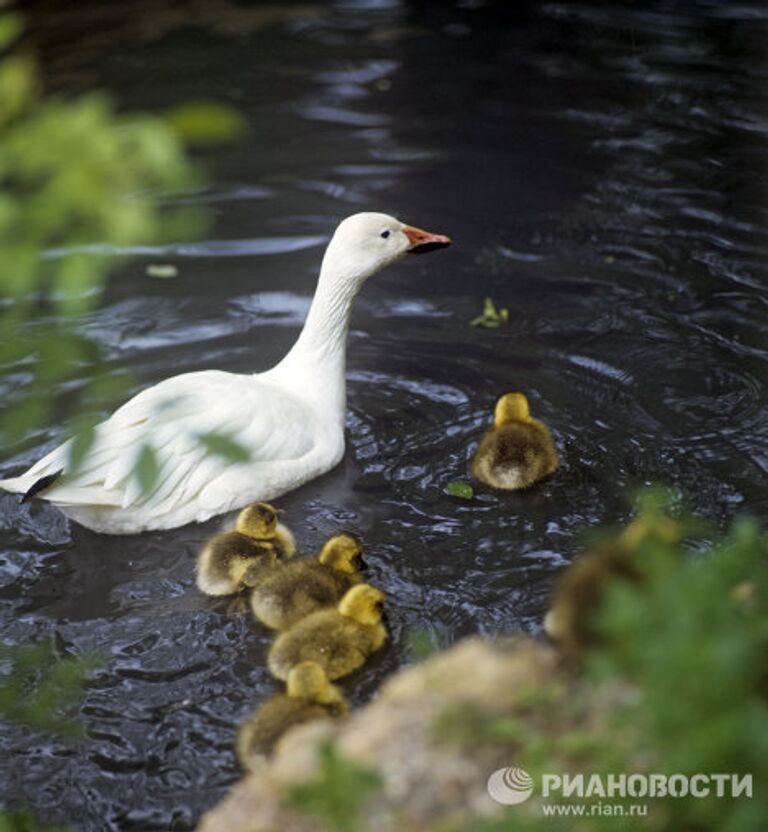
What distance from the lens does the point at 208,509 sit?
237 inches

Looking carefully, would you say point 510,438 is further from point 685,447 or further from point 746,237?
point 746,237

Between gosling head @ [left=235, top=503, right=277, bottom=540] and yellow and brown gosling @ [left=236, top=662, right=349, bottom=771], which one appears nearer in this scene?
yellow and brown gosling @ [left=236, top=662, right=349, bottom=771]

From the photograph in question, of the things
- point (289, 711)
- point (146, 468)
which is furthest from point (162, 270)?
point (146, 468)

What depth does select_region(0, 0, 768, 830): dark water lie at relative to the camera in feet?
16.6

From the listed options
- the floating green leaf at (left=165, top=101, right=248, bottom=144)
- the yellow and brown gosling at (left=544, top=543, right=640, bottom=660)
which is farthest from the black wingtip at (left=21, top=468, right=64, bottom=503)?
the floating green leaf at (left=165, top=101, right=248, bottom=144)

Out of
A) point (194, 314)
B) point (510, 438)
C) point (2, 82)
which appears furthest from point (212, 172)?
point (2, 82)

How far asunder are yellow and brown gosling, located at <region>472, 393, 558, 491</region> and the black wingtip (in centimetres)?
197

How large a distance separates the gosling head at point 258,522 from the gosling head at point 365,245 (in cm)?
156

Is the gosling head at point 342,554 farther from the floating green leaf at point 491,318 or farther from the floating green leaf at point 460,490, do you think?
the floating green leaf at point 491,318

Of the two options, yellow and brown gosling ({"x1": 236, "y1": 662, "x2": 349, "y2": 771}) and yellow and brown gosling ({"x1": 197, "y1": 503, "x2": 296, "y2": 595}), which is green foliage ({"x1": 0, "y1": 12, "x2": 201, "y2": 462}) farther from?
yellow and brown gosling ({"x1": 197, "y1": 503, "x2": 296, "y2": 595})

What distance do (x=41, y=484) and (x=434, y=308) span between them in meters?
3.13

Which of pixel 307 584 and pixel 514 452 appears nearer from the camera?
pixel 307 584
